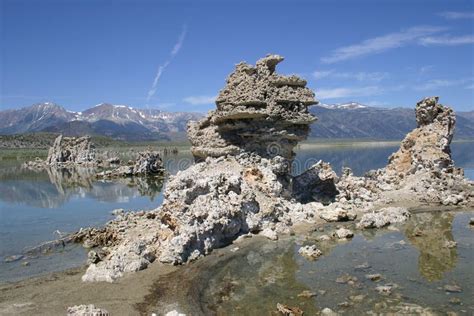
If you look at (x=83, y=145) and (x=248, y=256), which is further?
(x=83, y=145)

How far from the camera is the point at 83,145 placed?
9519cm

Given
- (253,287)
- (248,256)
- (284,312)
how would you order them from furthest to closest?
(248,256) → (253,287) → (284,312)

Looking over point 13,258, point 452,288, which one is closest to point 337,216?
point 452,288

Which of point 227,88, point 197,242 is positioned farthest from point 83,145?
point 197,242

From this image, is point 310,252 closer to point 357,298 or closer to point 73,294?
point 357,298

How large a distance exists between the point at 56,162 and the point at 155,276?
269ft

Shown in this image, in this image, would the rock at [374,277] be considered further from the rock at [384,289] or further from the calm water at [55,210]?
the calm water at [55,210]

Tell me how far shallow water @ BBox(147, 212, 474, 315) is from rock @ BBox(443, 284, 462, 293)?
0.32 feet

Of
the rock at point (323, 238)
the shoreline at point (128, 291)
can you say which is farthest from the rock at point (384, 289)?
the rock at point (323, 238)

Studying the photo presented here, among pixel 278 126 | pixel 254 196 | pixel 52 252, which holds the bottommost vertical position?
pixel 52 252

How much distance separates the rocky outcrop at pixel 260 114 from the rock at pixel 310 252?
995 centimetres

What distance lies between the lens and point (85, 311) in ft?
41.2

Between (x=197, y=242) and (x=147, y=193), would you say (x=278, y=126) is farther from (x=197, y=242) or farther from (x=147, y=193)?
(x=147, y=193)

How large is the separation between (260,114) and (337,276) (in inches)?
517
